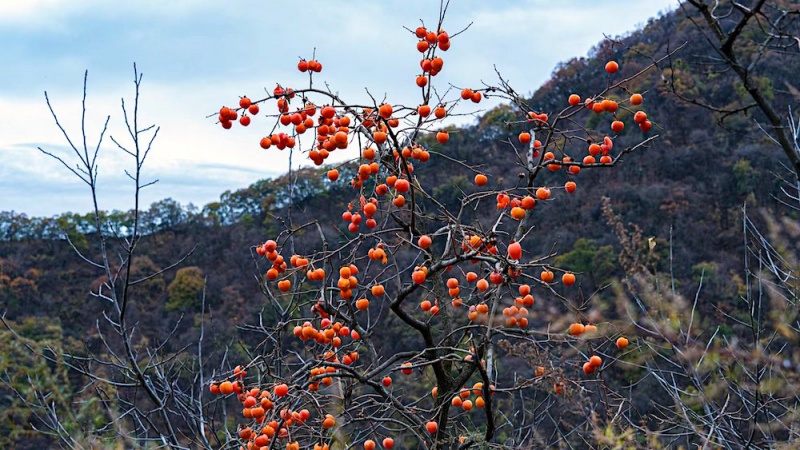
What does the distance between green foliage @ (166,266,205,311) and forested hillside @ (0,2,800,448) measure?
33 millimetres

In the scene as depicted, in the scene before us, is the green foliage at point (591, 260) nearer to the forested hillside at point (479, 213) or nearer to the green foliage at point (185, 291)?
the forested hillside at point (479, 213)

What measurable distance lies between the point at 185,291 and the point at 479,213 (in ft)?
23.9

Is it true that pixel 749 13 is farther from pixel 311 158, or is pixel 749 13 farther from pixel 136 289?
pixel 136 289

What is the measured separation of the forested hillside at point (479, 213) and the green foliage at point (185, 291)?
3cm

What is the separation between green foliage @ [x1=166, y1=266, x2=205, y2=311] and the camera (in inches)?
606

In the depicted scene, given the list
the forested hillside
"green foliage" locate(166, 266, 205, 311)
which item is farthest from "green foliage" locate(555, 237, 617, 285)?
"green foliage" locate(166, 266, 205, 311)

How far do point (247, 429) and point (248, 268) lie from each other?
1397cm

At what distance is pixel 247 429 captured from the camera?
2287 mm

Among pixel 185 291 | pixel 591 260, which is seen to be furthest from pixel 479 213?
pixel 185 291

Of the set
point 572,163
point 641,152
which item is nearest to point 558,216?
point 641,152

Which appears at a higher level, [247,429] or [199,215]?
[247,429]

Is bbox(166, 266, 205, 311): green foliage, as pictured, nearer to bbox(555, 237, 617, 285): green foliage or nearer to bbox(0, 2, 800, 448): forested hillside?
bbox(0, 2, 800, 448): forested hillside

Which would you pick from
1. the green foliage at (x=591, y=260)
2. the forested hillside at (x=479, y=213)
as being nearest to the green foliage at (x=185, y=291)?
the forested hillside at (x=479, y=213)

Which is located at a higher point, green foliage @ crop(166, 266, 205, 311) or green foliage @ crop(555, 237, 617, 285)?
green foliage @ crop(555, 237, 617, 285)
